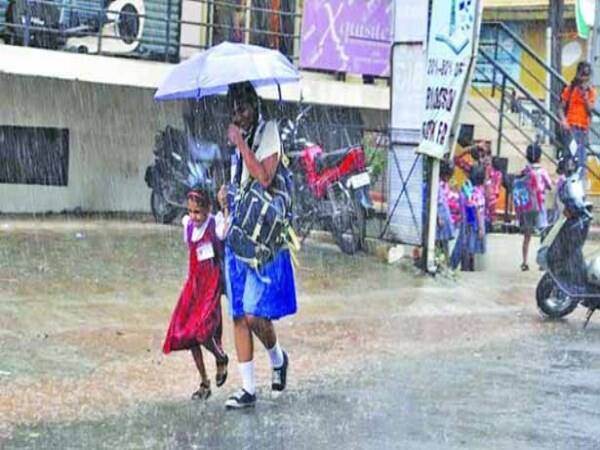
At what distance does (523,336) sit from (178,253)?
4.28 meters

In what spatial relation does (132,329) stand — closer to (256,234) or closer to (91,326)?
(91,326)

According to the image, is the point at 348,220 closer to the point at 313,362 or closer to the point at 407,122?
the point at 407,122

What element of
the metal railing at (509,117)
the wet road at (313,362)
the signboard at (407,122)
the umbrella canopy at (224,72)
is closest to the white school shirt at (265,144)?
the umbrella canopy at (224,72)

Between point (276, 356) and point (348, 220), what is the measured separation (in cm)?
636

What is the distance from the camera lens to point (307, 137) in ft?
51.3

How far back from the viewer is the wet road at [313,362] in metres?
6.61

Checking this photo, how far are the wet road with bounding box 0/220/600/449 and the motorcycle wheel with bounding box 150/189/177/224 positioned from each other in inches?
66.8

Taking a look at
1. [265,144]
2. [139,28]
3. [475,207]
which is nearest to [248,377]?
[265,144]

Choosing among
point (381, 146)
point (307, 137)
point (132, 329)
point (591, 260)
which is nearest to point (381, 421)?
point (132, 329)

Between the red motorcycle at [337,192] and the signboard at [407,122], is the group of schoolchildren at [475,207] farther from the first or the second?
the red motorcycle at [337,192]

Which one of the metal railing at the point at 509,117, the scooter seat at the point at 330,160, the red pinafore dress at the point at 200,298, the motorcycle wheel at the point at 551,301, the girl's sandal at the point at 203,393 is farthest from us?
the metal railing at the point at 509,117

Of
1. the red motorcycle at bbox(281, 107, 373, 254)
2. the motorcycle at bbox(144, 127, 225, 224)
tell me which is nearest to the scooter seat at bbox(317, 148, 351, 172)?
the red motorcycle at bbox(281, 107, 373, 254)

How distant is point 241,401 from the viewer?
23.0 feet

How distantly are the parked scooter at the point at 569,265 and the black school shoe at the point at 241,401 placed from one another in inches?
182
